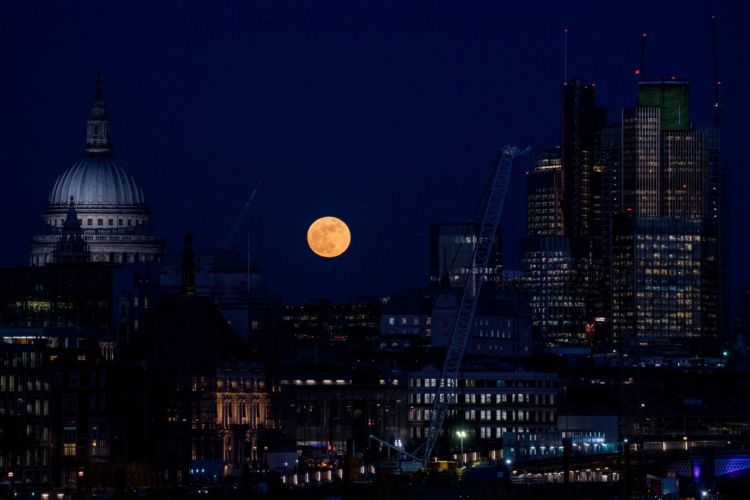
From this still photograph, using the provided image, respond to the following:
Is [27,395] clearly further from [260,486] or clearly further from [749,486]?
[749,486]

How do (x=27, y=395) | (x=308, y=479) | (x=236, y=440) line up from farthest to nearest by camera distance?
(x=236, y=440)
(x=27, y=395)
(x=308, y=479)

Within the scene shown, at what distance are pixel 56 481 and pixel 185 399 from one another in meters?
33.5

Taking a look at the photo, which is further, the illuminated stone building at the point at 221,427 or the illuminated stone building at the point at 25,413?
the illuminated stone building at the point at 221,427

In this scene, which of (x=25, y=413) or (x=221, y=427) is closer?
(x=25, y=413)

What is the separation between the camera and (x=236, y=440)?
638ft

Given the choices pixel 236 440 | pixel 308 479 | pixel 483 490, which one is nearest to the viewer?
pixel 483 490

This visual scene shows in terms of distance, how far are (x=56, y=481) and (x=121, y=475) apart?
847cm

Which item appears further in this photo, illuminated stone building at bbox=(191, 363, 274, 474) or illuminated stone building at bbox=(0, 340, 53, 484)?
illuminated stone building at bbox=(191, 363, 274, 474)

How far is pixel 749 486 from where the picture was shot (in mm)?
167625

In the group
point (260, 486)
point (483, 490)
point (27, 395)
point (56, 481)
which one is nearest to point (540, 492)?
point (483, 490)

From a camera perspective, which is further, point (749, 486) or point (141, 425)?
point (141, 425)

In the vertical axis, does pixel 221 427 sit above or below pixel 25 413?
below

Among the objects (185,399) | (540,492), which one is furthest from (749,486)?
(185,399)

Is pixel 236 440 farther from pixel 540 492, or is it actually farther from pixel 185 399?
pixel 540 492
